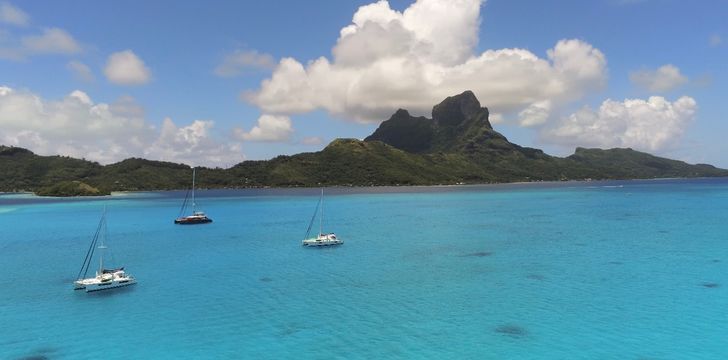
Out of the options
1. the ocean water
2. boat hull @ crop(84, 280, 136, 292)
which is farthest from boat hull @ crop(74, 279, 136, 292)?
the ocean water

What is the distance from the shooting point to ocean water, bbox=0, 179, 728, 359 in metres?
35.7

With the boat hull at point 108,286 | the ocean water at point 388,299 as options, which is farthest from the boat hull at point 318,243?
the boat hull at point 108,286

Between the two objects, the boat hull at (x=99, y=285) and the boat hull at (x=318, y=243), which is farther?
the boat hull at (x=318, y=243)

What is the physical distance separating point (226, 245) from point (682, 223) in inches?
4082

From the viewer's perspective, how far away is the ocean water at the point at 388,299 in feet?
117

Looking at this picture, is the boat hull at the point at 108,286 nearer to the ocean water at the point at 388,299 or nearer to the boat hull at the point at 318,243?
the ocean water at the point at 388,299

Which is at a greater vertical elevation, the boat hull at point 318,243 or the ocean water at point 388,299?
the boat hull at point 318,243

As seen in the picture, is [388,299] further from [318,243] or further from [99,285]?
[318,243]

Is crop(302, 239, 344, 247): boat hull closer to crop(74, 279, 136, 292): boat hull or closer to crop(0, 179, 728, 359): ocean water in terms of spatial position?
crop(0, 179, 728, 359): ocean water

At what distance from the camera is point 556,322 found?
39.6 meters

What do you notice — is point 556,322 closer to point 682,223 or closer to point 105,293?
point 105,293

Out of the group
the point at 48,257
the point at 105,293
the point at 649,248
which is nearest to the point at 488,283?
the point at 649,248

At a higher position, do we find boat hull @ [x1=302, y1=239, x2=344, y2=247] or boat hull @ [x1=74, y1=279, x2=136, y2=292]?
boat hull @ [x1=302, y1=239, x2=344, y2=247]

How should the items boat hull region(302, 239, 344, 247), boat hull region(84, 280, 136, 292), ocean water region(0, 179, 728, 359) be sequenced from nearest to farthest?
ocean water region(0, 179, 728, 359)
boat hull region(84, 280, 136, 292)
boat hull region(302, 239, 344, 247)
